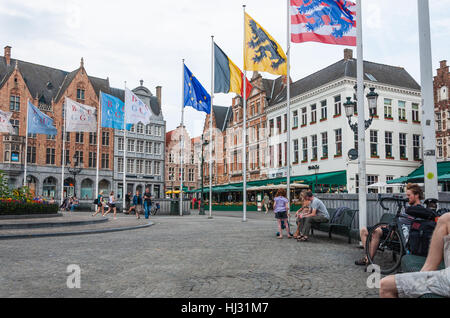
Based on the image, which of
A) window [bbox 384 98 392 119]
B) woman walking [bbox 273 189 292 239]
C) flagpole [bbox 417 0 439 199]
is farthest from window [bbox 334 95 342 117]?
flagpole [bbox 417 0 439 199]

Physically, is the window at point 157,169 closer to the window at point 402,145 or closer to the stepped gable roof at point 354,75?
the stepped gable roof at point 354,75

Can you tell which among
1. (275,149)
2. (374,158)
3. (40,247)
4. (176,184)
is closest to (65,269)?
(40,247)

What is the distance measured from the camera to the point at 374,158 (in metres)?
37.0

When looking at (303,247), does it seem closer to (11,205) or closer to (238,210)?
(11,205)

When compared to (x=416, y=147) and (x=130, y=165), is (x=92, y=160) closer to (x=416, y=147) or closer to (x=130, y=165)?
(x=130, y=165)

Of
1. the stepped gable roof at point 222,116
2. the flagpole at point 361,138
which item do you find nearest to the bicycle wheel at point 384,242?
the flagpole at point 361,138

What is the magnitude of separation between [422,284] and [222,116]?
61.7 meters

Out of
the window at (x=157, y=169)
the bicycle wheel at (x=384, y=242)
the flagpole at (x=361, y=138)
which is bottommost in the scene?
the bicycle wheel at (x=384, y=242)

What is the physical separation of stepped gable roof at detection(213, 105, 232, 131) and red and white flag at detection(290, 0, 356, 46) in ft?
157

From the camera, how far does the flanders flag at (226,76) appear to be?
21.1m

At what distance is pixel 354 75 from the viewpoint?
3759 cm

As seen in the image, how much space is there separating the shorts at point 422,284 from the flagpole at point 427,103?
4.43 m

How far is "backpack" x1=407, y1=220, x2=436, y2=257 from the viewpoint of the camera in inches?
206

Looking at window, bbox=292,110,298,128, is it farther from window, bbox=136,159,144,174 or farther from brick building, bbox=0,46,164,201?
window, bbox=136,159,144,174
